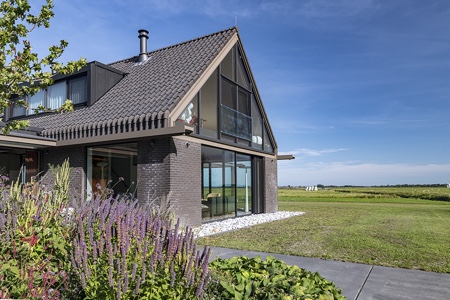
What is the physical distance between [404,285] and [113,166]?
10126 mm

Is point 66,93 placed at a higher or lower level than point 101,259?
higher

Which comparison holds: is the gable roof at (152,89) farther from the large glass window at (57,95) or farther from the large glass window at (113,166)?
the large glass window at (113,166)

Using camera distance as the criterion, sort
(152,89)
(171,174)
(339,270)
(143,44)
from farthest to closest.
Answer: (143,44) < (152,89) < (171,174) < (339,270)

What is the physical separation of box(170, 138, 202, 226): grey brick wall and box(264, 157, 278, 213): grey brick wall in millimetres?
6098

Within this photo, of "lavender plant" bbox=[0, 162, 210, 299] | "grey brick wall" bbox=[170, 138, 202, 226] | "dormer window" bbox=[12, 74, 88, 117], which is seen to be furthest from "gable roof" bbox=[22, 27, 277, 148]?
"lavender plant" bbox=[0, 162, 210, 299]

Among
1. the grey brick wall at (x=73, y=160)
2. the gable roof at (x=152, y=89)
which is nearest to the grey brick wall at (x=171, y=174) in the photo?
the gable roof at (x=152, y=89)

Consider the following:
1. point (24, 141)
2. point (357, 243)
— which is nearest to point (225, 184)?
point (357, 243)

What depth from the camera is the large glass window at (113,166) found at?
38.1 ft

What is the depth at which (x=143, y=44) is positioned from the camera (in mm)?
16484

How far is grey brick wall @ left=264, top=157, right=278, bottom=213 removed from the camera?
16.9m

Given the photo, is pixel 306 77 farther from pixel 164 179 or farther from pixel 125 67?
pixel 125 67

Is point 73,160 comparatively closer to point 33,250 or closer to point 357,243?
point 33,250

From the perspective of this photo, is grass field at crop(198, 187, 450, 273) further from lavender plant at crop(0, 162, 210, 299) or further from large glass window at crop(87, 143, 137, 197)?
large glass window at crop(87, 143, 137, 197)

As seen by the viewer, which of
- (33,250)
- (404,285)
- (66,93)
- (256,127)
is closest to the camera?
(33,250)
